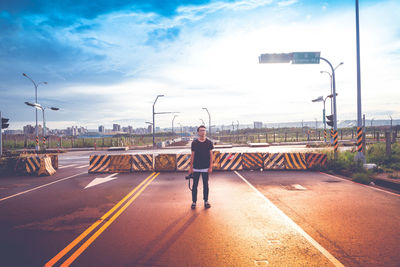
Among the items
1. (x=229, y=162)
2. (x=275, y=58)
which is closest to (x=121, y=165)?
(x=229, y=162)

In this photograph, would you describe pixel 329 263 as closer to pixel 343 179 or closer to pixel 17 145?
pixel 343 179

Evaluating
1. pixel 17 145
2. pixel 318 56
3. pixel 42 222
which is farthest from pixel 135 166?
pixel 17 145

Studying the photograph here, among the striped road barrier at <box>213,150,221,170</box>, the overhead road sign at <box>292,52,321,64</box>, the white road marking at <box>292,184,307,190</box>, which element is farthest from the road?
the overhead road sign at <box>292,52,321,64</box>

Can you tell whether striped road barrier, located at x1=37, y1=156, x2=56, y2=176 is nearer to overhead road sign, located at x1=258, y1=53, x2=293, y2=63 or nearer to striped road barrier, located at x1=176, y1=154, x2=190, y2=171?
striped road barrier, located at x1=176, y1=154, x2=190, y2=171

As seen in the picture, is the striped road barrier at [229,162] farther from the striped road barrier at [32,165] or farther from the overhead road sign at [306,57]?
the striped road barrier at [32,165]

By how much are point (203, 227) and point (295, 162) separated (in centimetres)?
1003

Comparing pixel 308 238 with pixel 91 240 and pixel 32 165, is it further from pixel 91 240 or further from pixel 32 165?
pixel 32 165

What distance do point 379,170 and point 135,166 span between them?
1225 centimetres

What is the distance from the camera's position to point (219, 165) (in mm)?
13578

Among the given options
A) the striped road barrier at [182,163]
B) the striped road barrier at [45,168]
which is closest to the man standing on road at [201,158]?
the striped road barrier at [182,163]

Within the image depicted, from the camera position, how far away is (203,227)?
497 centimetres

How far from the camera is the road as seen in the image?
369 cm

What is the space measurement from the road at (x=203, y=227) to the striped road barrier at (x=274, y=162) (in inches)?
184

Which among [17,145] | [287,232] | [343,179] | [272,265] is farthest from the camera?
[17,145]
